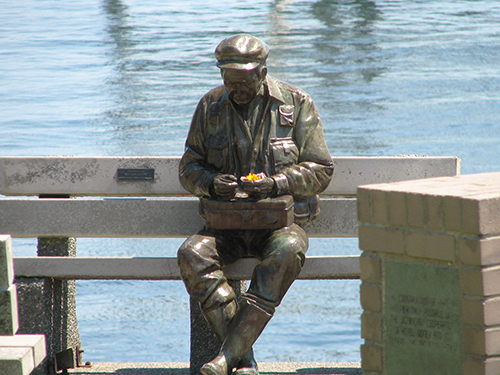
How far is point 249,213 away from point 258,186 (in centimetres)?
13

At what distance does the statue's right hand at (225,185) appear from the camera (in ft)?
13.1

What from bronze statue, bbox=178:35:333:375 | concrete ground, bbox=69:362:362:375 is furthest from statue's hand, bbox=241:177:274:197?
concrete ground, bbox=69:362:362:375

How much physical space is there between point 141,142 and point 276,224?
23.8 feet

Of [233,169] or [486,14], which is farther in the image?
[486,14]

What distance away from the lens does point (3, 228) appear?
4656mm

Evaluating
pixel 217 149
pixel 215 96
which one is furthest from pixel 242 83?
pixel 217 149

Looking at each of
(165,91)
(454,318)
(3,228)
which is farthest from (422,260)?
(165,91)

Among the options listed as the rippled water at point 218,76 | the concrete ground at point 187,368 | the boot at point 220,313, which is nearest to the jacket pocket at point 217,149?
the boot at point 220,313

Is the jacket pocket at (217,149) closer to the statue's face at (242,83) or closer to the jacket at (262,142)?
the jacket at (262,142)

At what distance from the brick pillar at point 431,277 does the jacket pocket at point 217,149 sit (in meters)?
1.18

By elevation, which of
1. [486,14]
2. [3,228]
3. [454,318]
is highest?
[454,318]

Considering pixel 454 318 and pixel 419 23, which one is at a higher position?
pixel 454 318

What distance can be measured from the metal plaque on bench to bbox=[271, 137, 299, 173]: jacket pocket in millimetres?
217

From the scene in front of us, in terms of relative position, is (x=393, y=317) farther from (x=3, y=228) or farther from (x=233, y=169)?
(x=3, y=228)
